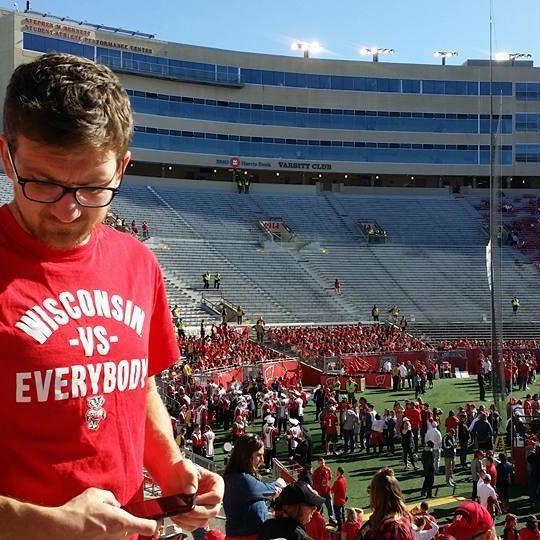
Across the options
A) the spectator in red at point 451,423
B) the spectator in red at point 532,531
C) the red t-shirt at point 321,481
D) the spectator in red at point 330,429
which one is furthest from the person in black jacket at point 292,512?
the spectator in red at point 330,429

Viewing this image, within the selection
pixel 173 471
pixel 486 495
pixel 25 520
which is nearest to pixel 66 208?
pixel 25 520

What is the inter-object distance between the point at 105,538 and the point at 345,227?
4636cm

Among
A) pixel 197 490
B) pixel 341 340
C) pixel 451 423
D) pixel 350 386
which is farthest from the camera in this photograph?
pixel 341 340

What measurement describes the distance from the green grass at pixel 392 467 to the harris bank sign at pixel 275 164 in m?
29.8

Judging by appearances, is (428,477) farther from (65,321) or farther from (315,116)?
(315,116)

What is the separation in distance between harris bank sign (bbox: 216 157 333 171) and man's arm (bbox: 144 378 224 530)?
49126mm

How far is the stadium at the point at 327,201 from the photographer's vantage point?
30.0m

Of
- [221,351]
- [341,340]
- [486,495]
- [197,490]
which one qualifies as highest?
[341,340]

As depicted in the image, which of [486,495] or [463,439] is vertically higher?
[463,439]

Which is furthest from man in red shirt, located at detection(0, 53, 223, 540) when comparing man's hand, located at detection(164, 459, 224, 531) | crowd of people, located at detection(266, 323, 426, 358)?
crowd of people, located at detection(266, 323, 426, 358)

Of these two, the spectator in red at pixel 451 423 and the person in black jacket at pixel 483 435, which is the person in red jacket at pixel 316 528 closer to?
the person in black jacket at pixel 483 435

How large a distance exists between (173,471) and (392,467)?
542 inches

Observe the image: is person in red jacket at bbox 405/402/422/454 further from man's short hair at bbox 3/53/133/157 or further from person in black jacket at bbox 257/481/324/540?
man's short hair at bbox 3/53/133/157

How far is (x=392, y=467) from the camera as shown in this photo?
1516 cm
